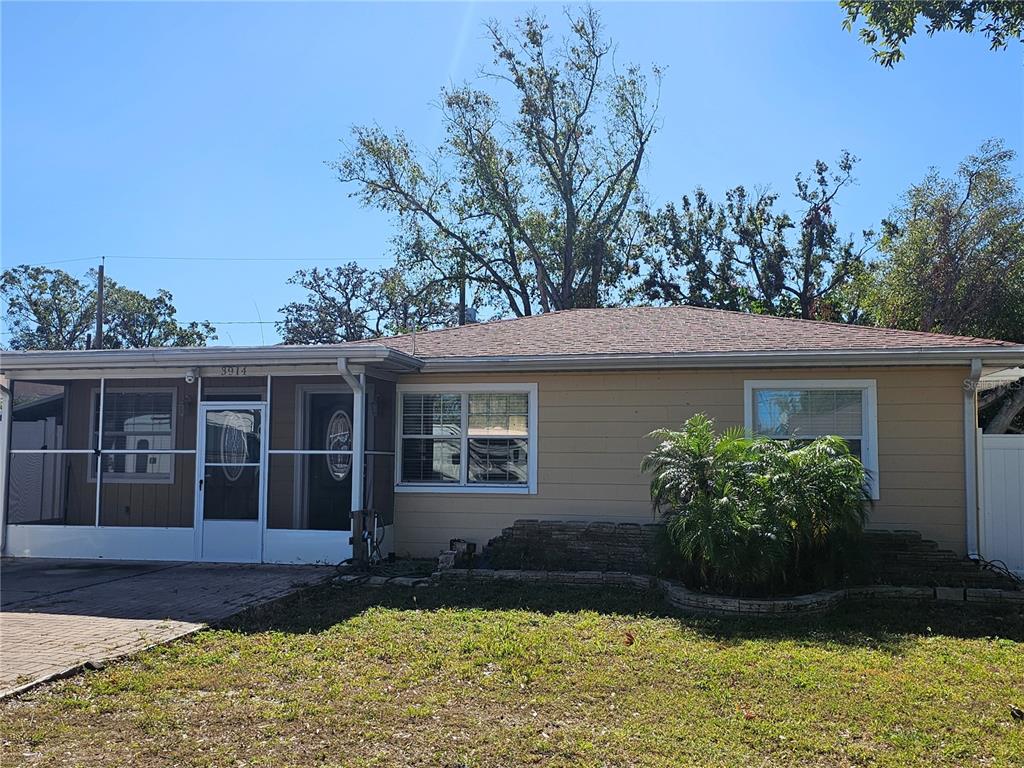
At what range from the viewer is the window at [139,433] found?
1172cm

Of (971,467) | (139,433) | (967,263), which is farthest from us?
(967,263)

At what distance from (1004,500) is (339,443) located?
27.3ft

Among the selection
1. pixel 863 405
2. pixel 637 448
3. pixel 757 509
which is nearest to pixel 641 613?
pixel 757 509

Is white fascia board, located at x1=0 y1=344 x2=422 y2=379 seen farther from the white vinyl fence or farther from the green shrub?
the white vinyl fence

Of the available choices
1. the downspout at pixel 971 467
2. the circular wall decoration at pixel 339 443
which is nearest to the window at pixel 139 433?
the circular wall decoration at pixel 339 443

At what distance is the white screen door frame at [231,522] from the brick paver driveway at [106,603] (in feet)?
0.73

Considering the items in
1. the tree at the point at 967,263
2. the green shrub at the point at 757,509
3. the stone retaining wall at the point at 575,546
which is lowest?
the stone retaining wall at the point at 575,546

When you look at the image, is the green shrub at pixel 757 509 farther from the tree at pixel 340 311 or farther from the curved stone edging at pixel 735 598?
the tree at pixel 340 311

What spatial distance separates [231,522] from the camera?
10.8 m

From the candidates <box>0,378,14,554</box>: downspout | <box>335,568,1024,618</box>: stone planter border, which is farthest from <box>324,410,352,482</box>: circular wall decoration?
<box>0,378,14,554</box>: downspout

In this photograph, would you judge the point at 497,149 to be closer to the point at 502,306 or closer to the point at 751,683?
the point at 502,306

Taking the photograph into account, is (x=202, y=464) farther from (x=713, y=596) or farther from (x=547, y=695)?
(x=547, y=695)

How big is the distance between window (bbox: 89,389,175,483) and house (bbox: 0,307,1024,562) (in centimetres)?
3

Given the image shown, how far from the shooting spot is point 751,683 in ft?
18.4
